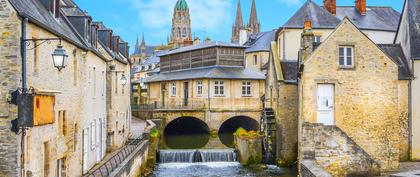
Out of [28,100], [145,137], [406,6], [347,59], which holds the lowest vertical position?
[145,137]

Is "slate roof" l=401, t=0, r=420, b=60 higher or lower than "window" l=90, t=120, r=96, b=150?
higher

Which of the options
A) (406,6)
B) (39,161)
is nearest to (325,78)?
(406,6)

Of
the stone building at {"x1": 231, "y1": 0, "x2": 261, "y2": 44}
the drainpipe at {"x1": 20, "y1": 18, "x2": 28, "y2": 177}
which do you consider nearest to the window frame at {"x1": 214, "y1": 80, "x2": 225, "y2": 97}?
the drainpipe at {"x1": 20, "y1": 18, "x2": 28, "y2": 177}

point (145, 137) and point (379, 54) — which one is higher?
point (379, 54)

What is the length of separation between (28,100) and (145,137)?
54.3ft

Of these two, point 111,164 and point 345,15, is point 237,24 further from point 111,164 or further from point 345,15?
point 111,164

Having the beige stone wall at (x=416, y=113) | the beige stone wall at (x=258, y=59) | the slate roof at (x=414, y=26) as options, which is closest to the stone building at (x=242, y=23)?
the beige stone wall at (x=258, y=59)

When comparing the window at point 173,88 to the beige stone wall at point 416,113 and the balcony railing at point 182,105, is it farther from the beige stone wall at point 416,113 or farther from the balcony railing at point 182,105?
the beige stone wall at point 416,113

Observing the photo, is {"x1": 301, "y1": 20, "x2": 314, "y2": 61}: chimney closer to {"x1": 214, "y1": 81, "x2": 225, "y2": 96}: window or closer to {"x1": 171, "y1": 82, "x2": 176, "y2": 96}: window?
{"x1": 214, "y1": 81, "x2": 225, "y2": 96}: window

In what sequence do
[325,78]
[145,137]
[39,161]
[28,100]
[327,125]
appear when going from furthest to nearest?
1. [145,137]
2. [325,78]
3. [327,125]
4. [39,161]
5. [28,100]

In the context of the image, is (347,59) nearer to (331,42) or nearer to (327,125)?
(331,42)

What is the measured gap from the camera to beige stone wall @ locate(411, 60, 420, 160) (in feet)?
69.9

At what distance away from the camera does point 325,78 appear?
19.8 m

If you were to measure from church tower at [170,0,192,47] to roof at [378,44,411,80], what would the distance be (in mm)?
100468
